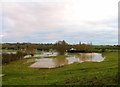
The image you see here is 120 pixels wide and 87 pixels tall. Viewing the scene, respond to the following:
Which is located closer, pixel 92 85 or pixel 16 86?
pixel 92 85

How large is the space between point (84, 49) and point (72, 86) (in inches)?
4379

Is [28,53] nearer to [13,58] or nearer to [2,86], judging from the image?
[13,58]

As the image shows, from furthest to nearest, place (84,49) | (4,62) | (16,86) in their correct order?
(84,49), (4,62), (16,86)

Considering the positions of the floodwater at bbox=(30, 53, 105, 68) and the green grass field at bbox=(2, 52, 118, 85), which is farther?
the floodwater at bbox=(30, 53, 105, 68)

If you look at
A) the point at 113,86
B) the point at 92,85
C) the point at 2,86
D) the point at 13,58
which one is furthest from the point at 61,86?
the point at 13,58

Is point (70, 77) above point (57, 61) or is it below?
above

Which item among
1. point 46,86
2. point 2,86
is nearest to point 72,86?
point 46,86

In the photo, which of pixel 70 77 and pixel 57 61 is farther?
pixel 57 61

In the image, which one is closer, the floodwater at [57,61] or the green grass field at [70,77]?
the green grass field at [70,77]

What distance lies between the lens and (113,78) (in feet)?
55.3

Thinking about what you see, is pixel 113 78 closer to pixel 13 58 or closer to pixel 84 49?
pixel 13 58

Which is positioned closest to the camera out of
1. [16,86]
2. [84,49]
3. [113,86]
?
[113,86]

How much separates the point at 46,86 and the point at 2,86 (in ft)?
12.3

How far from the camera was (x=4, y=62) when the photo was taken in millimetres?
58719
